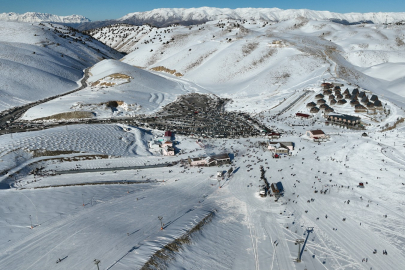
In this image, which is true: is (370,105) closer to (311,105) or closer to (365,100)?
(365,100)

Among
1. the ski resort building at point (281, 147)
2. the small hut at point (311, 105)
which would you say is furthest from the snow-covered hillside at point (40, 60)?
the small hut at point (311, 105)

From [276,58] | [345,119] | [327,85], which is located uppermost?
[276,58]

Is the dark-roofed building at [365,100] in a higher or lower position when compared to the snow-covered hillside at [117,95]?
lower

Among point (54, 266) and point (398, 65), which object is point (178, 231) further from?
point (398, 65)

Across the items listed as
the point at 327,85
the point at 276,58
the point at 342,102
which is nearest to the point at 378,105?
the point at 342,102

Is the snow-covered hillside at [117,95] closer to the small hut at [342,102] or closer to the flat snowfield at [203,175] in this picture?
the flat snowfield at [203,175]

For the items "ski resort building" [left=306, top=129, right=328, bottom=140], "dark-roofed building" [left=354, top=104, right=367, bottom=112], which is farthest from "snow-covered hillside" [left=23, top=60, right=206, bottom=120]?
"dark-roofed building" [left=354, top=104, right=367, bottom=112]

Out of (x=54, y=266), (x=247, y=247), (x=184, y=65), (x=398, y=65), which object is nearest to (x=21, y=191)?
(x=54, y=266)
